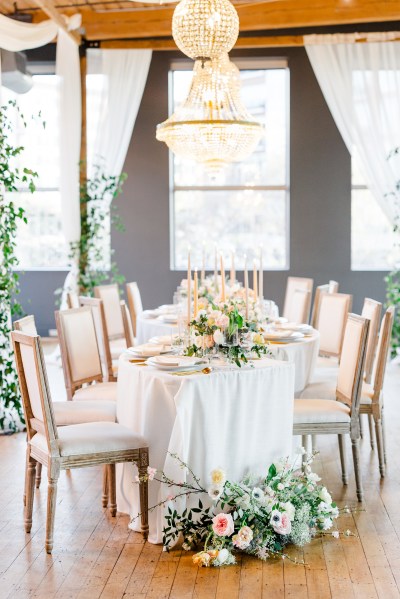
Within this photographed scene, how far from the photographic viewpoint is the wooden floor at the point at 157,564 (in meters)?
3.65

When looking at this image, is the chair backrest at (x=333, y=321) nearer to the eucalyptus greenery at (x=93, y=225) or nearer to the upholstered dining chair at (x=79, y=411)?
the upholstered dining chair at (x=79, y=411)

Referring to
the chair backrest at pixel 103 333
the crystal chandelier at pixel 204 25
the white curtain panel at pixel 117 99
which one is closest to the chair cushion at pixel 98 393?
the chair backrest at pixel 103 333

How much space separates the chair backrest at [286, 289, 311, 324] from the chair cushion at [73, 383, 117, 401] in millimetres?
2705

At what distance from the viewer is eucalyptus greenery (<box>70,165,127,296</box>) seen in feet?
31.3

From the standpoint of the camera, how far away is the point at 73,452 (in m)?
4.08

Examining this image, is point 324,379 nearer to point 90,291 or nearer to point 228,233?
point 90,291

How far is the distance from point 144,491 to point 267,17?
6757 mm

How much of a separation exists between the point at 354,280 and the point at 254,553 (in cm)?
690

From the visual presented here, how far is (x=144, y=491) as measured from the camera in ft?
13.7

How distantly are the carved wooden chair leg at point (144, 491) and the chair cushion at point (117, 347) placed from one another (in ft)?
9.07

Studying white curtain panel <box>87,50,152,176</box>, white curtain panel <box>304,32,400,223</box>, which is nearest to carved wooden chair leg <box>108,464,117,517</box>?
white curtain panel <box>87,50,152,176</box>

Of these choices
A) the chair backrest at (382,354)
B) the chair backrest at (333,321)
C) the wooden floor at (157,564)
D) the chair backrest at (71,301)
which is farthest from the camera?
the chair backrest at (71,301)

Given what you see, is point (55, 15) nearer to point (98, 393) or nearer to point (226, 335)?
point (98, 393)

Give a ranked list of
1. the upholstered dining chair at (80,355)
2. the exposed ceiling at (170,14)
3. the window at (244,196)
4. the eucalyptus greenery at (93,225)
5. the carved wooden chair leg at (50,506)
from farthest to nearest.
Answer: the window at (244,196) < the eucalyptus greenery at (93,225) < the exposed ceiling at (170,14) < the upholstered dining chair at (80,355) < the carved wooden chair leg at (50,506)
